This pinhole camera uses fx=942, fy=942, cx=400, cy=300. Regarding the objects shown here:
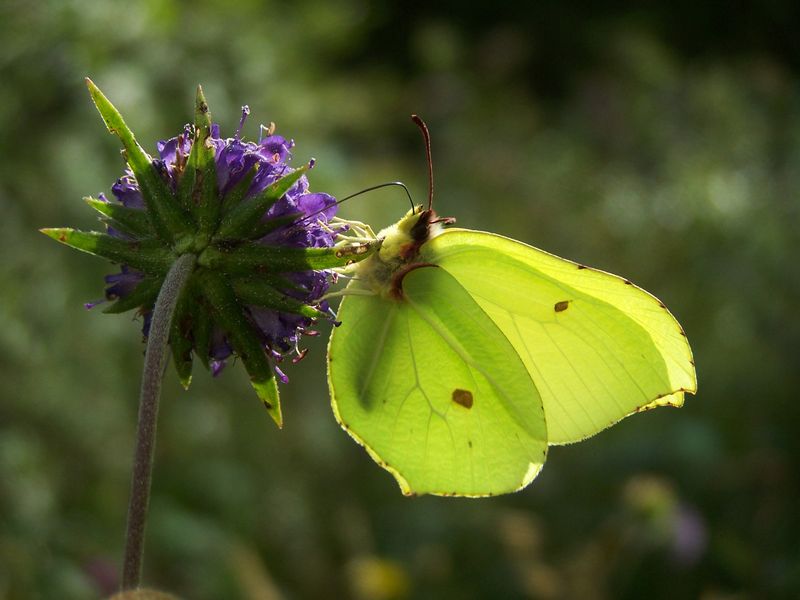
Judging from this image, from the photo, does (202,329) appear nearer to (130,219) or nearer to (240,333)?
(240,333)

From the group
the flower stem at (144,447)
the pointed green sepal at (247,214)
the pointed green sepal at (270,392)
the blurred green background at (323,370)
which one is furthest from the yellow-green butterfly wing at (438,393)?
the blurred green background at (323,370)

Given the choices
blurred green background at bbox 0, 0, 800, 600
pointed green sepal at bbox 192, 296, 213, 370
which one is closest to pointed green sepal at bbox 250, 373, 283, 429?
pointed green sepal at bbox 192, 296, 213, 370

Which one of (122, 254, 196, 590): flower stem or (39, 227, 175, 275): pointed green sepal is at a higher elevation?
(39, 227, 175, 275): pointed green sepal

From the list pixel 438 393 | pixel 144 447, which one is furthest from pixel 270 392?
pixel 438 393

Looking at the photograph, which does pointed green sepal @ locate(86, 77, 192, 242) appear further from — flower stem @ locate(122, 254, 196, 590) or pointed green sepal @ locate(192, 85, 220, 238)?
flower stem @ locate(122, 254, 196, 590)

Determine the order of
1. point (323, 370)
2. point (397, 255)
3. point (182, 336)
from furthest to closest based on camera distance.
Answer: point (323, 370) < point (397, 255) < point (182, 336)

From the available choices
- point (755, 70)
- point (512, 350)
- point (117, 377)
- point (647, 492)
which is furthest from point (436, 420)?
point (755, 70)
